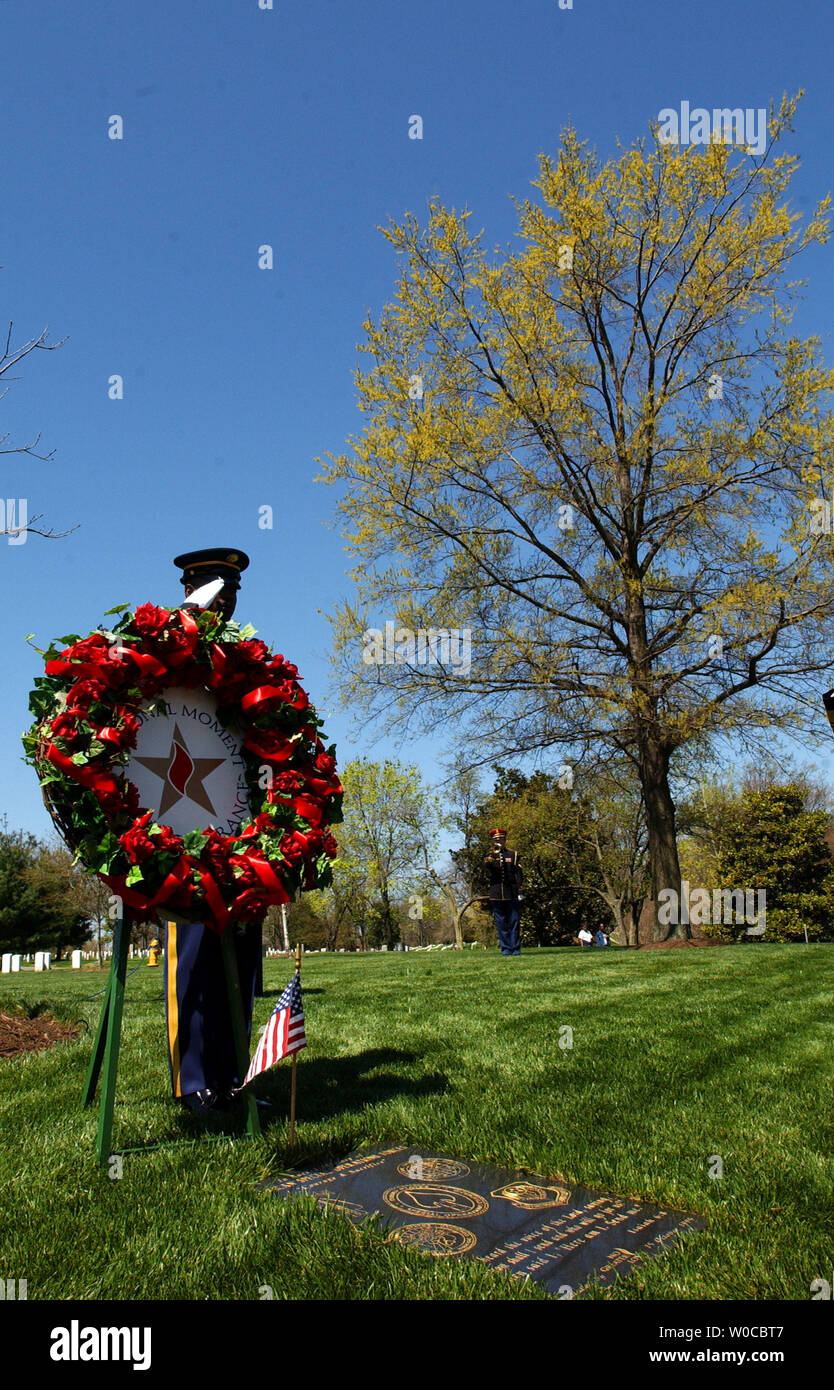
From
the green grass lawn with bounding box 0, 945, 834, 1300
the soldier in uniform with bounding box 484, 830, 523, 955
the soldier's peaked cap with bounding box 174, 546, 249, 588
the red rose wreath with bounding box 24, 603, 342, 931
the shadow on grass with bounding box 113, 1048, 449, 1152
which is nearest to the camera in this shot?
the green grass lawn with bounding box 0, 945, 834, 1300

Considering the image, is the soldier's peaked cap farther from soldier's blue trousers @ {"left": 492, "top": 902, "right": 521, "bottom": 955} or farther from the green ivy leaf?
soldier's blue trousers @ {"left": 492, "top": 902, "right": 521, "bottom": 955}

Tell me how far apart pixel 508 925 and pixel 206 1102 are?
11121mm

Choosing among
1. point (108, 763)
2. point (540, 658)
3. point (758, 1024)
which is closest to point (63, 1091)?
point (108, 763)

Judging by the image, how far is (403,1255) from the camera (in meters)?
2.49

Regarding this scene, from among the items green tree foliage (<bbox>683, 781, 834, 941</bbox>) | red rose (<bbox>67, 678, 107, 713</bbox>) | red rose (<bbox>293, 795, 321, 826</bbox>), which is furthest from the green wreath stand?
green tree foliage (<bbox>683, 781, 834, 941</bbox>)

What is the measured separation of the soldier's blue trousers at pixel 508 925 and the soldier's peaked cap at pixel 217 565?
10671 mm

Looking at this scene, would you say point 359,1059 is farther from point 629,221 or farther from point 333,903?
point 333,903

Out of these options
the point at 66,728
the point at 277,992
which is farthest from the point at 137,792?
Result: the point at 277,992

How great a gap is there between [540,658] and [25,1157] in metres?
13.9

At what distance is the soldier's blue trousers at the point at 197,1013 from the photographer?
401cm

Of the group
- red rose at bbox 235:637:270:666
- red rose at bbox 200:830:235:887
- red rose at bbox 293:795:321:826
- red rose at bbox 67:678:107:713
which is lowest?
red rose at bbox 200:830:235:887

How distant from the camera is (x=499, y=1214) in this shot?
2824 mm

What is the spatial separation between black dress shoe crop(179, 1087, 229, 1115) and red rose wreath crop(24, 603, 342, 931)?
928 millimetres

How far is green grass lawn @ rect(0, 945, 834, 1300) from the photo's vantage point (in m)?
2.40
